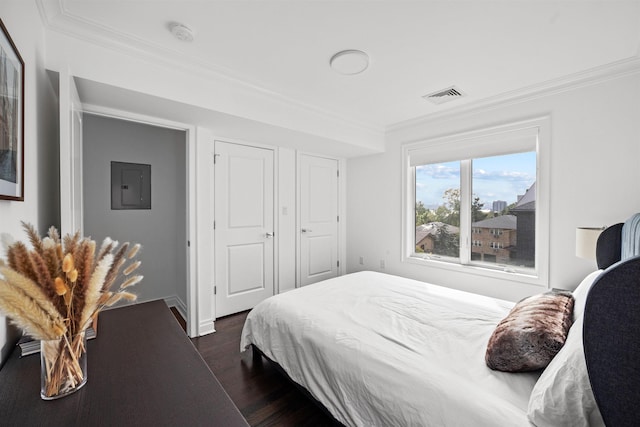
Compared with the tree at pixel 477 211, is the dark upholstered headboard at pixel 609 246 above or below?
below

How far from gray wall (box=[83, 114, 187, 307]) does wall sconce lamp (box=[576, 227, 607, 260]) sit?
137 inches

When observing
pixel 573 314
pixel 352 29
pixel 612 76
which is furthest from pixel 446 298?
pixel 612 76

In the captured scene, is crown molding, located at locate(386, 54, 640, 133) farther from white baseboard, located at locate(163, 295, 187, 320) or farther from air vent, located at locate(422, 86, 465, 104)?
white baseboard, located at locate(163, 295, 187, 320)

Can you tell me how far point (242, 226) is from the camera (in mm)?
3367

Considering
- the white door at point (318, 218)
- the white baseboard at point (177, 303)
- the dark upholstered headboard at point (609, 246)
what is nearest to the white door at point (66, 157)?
the white baseboard at point (177, 303)

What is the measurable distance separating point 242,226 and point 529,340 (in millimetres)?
2850

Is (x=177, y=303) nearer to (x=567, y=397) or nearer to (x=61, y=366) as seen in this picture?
(x=61, y=366)

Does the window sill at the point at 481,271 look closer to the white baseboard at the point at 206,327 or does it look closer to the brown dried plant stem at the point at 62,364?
the white baseboard at the point at 206,327

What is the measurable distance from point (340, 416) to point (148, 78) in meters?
2.47

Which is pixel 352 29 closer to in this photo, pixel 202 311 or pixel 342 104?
pixel 342 104

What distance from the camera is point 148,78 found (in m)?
2.01

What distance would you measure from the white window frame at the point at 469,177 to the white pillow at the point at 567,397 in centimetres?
206

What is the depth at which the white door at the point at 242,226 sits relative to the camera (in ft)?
10.5

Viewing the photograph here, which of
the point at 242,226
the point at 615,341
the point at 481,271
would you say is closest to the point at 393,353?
the point at 615,341
